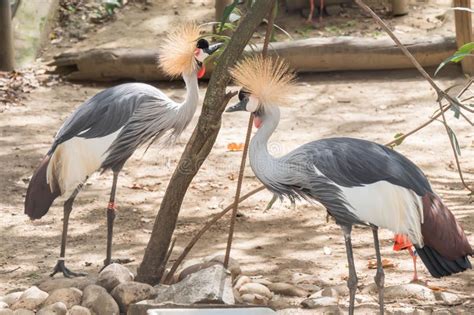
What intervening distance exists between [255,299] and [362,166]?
867 mm

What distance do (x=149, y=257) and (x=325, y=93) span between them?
408cm

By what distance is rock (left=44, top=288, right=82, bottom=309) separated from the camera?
4602 millimetres

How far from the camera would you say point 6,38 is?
9.09 m

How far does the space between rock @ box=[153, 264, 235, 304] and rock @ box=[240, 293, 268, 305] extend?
0.61 feet

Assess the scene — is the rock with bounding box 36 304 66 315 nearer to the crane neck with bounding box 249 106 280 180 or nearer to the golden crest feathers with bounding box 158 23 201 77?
the crane neck with bounding box 249 106 280 180

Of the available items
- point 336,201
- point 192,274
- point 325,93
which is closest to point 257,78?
point 336,201

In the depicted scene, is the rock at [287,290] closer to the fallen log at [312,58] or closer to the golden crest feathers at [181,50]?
the golden crest feathers at [181,50]

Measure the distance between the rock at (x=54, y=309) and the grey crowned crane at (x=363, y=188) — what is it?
1105 millimetres

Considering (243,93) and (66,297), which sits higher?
(243,93)

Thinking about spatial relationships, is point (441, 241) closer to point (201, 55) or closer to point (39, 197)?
point (201, 55)

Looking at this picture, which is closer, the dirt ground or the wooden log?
the dirt ground

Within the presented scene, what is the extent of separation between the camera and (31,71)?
9.20 meters

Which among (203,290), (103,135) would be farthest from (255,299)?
(103,135)

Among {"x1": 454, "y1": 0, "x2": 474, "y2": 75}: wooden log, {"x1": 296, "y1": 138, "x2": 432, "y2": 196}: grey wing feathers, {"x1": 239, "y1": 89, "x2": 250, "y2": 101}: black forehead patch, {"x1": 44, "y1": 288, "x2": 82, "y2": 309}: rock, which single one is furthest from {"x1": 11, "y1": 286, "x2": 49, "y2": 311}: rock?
{"x1": 454, "y1": 0, "x2": 474, "y2": 75}: wooden log
